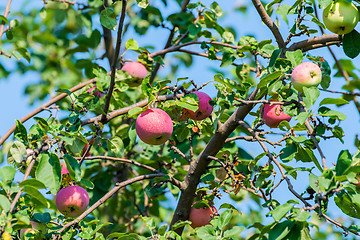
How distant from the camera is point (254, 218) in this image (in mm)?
3990

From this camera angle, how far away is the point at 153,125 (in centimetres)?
206

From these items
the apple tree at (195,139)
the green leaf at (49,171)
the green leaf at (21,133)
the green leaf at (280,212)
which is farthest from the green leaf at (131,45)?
the green leaf at (280,212)

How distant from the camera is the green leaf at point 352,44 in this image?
1898 mm

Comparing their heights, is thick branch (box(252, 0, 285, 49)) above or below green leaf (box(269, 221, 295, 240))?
above

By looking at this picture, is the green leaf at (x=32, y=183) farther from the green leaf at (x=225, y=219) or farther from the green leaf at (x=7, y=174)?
the green leaf at (x=225, y=219)

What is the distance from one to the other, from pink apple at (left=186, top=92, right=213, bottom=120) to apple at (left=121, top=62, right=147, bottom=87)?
0.54m

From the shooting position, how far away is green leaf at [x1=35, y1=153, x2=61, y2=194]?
181 cm

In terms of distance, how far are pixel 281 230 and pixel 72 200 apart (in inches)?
42.2

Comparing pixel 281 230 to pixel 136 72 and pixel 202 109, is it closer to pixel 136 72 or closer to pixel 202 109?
pixel 202 109

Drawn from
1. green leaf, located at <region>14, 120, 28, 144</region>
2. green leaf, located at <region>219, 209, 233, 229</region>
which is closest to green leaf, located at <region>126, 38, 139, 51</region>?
green leaf, located at <region>14, 120, 28, 144</region>

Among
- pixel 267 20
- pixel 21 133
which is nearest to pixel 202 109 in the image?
pixel 267 20

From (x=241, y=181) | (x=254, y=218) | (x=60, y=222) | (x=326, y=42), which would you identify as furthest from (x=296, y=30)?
(x=254, y=218)

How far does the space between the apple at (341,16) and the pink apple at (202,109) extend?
64 centimetres

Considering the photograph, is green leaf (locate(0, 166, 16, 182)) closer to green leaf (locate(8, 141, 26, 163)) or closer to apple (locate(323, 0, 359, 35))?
green leaf (locate(8, 141, 26, 163))
